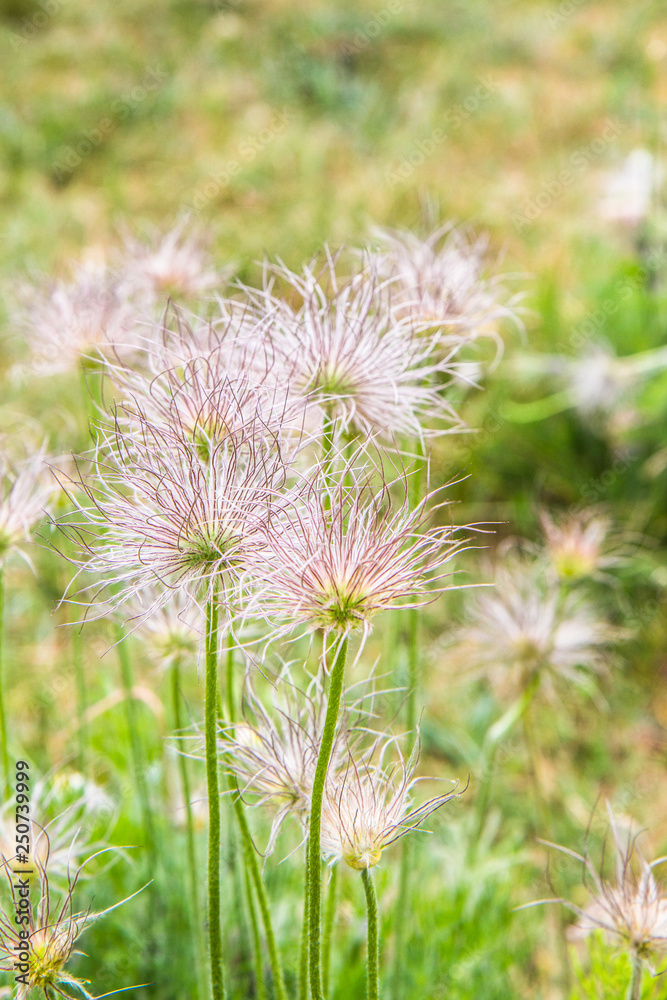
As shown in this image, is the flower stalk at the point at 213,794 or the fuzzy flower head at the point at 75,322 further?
the fuzzy flower head at the point at 75,322

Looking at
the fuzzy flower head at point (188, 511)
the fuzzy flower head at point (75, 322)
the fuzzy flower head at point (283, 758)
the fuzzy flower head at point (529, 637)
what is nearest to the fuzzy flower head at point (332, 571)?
the fuzzy flower head at point (188, 511)

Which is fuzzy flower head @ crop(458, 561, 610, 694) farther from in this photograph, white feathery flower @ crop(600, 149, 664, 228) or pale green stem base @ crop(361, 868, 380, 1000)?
white feathery flower @ crop(600, 149, 664, 228)

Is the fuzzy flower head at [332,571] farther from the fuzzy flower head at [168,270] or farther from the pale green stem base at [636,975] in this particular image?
the fuzzy flower head at [168,270]

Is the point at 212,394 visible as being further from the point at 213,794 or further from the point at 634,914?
the point at 634,914

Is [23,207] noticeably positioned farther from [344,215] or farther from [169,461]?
[169,461]

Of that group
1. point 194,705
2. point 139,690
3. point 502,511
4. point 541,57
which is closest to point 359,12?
point 541,57

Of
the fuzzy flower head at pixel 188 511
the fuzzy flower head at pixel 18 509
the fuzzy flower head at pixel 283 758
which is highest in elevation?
the fuzzy flower head at pixel 18 509

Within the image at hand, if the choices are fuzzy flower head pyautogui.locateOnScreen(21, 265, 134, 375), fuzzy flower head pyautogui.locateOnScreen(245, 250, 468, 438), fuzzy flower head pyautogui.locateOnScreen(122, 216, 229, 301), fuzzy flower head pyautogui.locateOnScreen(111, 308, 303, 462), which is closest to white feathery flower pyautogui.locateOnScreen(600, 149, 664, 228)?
fuzzy flower head pyautogui.locateOnScreen(122, 216, 229, 301)
